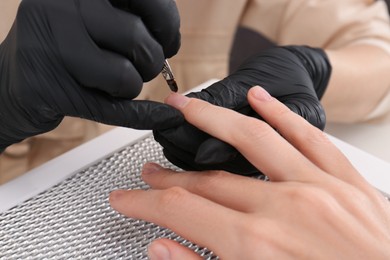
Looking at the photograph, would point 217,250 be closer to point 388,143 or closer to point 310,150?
point 310,150

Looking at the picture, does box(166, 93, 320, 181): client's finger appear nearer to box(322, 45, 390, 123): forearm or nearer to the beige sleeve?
box(322, 45, 390, 123): forearm

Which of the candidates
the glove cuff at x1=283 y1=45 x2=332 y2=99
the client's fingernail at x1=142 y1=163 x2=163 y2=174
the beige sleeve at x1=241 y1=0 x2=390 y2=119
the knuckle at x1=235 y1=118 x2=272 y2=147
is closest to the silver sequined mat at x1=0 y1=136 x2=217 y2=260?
the client's fingernail at x1=142 y1=163 x2=163 y2=174

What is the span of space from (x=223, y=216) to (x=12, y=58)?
29 centimetres

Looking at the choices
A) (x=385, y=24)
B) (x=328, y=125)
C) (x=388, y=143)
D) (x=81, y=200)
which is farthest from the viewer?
(x=385, y=24)

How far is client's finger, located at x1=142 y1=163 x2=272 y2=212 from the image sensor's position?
442 mm

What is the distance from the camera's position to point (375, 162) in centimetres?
59

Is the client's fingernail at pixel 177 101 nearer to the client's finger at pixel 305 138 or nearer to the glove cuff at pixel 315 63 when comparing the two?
the client's finger at pixel 305 138

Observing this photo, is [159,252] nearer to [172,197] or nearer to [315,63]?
[172,197]

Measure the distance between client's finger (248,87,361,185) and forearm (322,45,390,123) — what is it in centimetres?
38

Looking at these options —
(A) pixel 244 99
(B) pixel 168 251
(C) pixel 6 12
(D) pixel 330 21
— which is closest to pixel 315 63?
(A) pixel 244 99

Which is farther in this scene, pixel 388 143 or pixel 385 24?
pixel 385 24

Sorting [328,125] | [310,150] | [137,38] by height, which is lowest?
[328,125]

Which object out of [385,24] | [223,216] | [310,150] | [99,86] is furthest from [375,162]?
[385,24]

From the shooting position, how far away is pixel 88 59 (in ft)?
1.45
